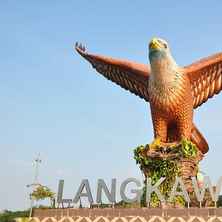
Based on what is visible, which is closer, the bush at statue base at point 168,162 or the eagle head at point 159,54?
the bush at statue base at point 168,162

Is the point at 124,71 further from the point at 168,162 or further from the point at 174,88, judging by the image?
the point at 168,162

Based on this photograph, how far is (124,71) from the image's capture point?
60.3ft

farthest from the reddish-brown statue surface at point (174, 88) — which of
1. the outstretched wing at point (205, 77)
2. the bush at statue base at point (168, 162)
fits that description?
the bush at statue base at point (168, 162)

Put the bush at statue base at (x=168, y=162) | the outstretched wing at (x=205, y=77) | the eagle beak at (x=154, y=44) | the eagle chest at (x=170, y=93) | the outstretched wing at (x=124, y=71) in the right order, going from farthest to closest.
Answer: the outstretched wing at (x=124, y=71), the outstretched wing at (x=205, y=77), the eagle beak at (x=154, y=44), the eagle chest at (x=170, y=93), the bush at statue base at (x=168, y=162)

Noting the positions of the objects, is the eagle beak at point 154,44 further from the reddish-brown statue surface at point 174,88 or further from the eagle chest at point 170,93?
the eagle chest at point 170,93

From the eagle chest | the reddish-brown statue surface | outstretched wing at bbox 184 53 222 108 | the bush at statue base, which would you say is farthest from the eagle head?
the bush at statue base

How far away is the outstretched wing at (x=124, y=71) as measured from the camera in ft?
58.0

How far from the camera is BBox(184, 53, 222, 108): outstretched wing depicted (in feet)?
55.4

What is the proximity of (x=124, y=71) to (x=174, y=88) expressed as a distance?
3.12 metres

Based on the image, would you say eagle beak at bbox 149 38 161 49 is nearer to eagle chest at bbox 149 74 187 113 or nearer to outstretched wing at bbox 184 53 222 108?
eagle chest at bbox 149 74 187 113

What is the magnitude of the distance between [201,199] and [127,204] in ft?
7.45

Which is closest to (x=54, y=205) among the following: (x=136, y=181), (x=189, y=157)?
(x=136, y=181)

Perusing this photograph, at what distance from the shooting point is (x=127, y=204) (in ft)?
43.0

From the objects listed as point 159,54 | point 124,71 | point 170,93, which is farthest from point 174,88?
point 124,71
